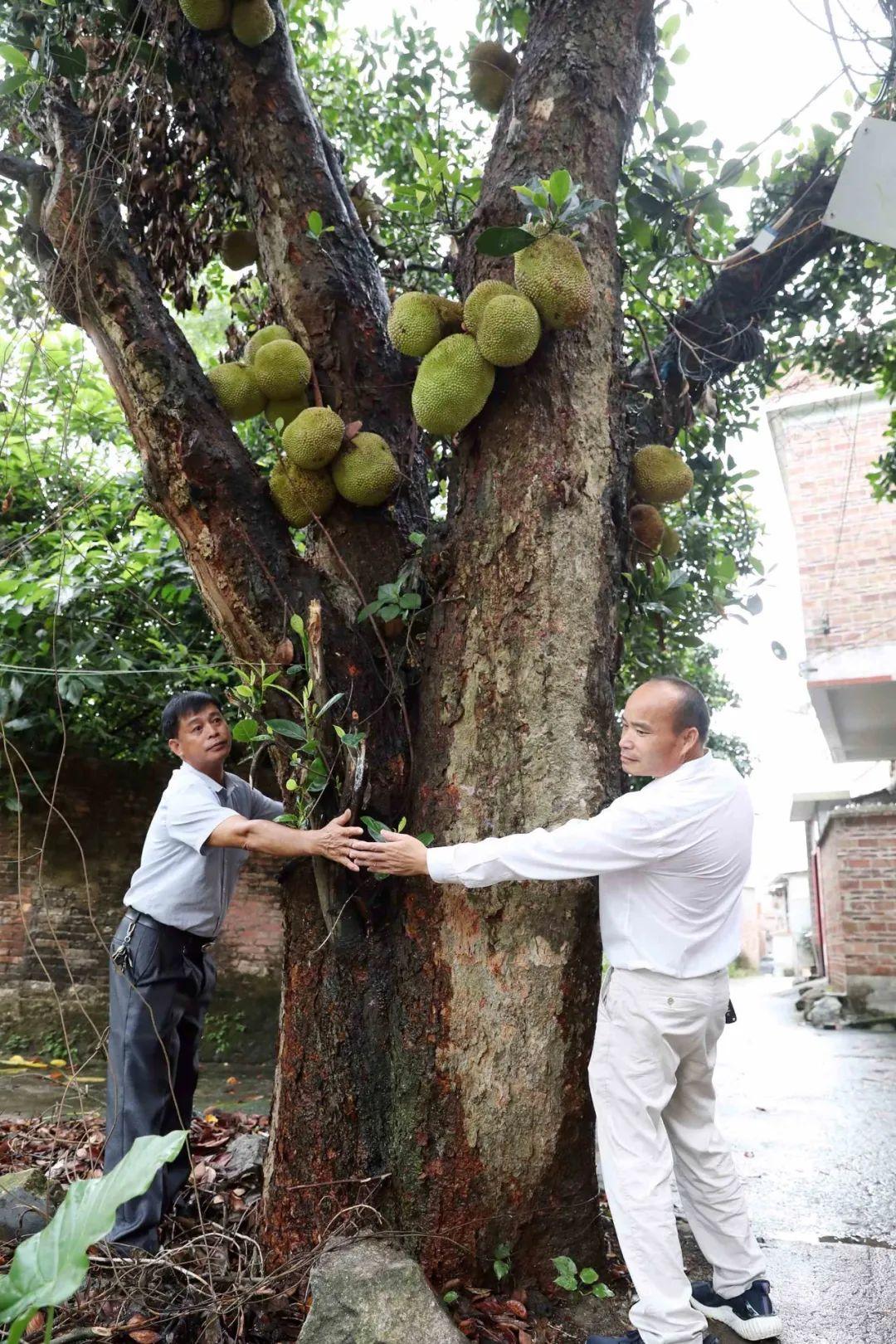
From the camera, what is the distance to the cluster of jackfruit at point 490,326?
8.55 feet

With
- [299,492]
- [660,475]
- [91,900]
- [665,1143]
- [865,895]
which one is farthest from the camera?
[865,895]

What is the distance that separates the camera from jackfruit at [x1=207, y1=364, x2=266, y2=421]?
9.60ft

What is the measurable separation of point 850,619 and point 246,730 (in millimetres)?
8455

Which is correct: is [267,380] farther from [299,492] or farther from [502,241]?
[502,241]

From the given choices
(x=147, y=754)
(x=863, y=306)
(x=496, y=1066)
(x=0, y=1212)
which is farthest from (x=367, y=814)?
(x=147, y=754)

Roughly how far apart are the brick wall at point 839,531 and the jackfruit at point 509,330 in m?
7.65

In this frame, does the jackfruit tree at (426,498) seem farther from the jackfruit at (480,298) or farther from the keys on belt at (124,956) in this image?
the keys on belt at (124,956)

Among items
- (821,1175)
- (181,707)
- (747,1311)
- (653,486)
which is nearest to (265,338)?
(181,707)

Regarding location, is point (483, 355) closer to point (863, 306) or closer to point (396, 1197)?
point (396, 1197)

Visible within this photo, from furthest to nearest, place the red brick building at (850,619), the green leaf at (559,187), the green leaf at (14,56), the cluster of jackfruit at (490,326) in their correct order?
the red brick building at (850,619) < the green leaf at (14,56) < the cluster of jackfruit at (490,326) < the green leaf at (559,187)

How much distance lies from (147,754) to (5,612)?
1.60 m

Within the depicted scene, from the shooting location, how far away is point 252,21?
3033 mm

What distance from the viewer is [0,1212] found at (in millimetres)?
2648

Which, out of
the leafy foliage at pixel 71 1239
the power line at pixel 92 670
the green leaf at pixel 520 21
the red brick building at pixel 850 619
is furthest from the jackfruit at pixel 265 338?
the red brick building at pixel 850 619
